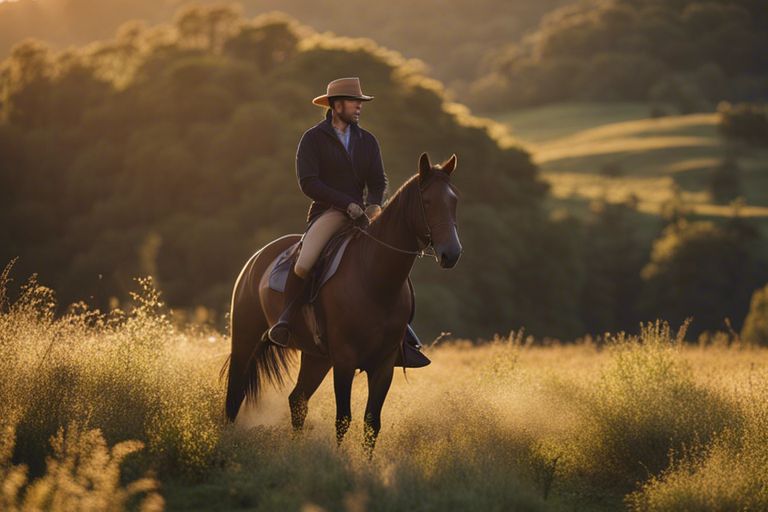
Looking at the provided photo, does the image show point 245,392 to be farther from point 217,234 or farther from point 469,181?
point 469,181

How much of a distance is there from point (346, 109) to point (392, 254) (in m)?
1.63

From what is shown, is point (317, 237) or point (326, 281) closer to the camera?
point (326, 281)

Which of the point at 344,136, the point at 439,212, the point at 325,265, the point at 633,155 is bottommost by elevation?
the point at 325,265

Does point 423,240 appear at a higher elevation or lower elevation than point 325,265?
higher

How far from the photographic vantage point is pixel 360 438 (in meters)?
8.96

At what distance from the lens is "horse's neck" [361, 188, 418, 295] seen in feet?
28.5

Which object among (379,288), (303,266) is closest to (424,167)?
(379,288)

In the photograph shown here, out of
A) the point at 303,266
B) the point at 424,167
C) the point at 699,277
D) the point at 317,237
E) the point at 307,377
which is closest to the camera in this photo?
the point at 424,167

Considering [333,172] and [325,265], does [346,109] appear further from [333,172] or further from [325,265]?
[325,265]

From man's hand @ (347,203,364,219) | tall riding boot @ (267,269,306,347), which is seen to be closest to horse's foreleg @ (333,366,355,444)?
tall riding boot @ (267,269,306,347)

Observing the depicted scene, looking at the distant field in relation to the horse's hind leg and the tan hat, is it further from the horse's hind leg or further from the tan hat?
the tan hat

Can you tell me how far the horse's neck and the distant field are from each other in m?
66.2

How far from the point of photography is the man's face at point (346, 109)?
944 cm

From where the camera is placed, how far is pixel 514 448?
Result: 955 centimetres
